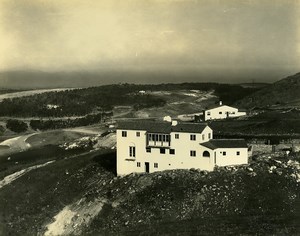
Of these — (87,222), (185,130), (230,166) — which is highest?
(185,130)

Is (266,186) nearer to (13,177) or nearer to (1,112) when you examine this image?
(13,177)

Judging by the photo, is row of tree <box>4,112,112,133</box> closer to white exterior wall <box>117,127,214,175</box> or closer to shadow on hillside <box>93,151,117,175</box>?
shadow on hillside <box>93,151,117,175</box>

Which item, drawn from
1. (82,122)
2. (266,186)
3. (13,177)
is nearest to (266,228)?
(266,186)

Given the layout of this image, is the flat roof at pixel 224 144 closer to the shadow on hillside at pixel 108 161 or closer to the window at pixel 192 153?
the window at pixel 192 153

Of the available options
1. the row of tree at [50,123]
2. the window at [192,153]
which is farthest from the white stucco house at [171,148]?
the row of tree at [50,123]

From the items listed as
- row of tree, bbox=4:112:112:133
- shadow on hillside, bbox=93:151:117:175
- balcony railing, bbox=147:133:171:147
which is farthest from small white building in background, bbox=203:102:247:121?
balcony railing, bbox=147:133:171:147
